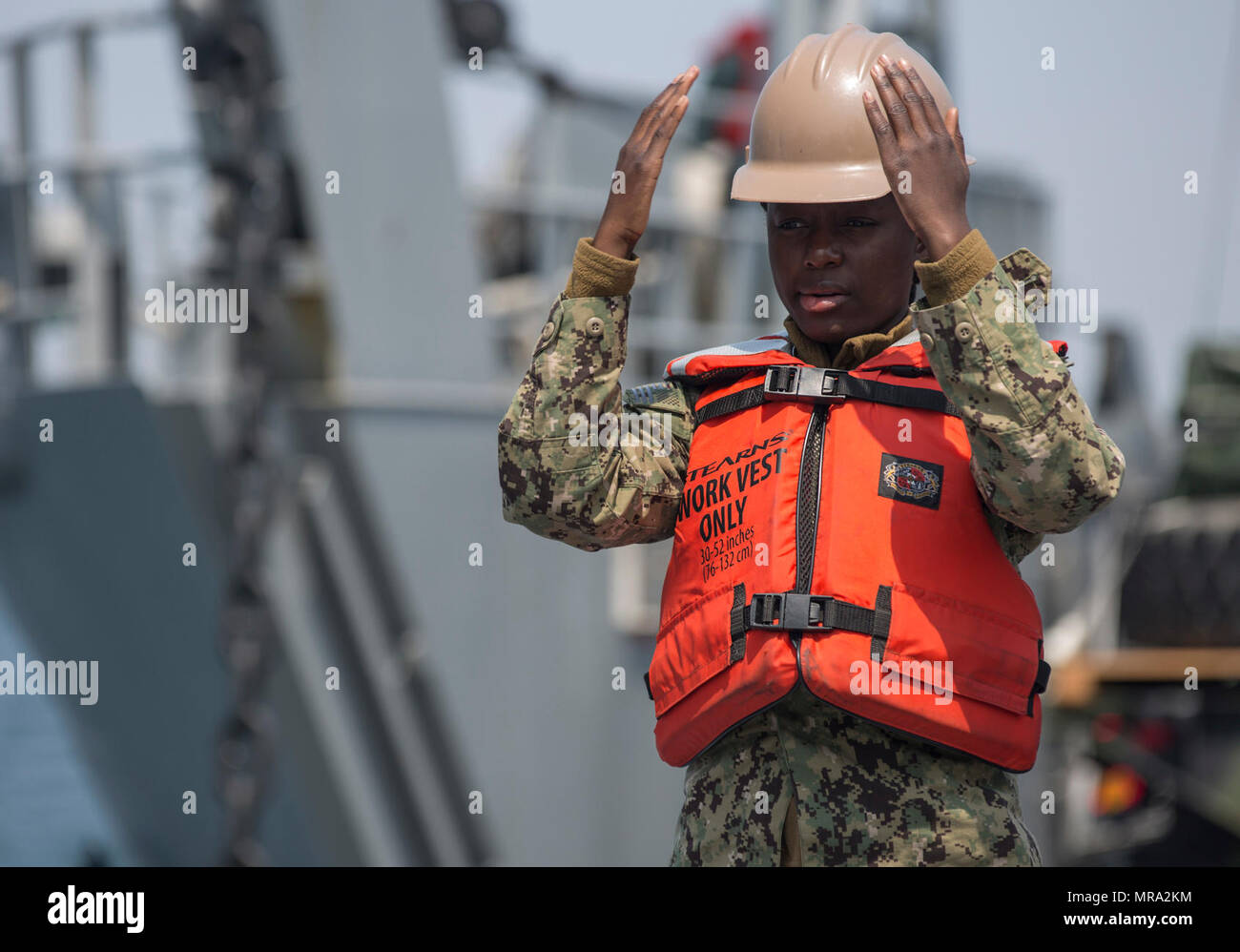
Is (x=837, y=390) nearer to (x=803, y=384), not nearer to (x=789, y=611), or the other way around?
(x=803, y=384)

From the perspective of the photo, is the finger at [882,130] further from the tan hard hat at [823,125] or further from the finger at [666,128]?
the finger at [666,128]

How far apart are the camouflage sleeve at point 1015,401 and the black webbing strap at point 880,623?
19 cm

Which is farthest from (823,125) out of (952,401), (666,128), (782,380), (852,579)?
(852,579)

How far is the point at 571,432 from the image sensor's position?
190cm

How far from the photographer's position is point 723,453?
199 cm

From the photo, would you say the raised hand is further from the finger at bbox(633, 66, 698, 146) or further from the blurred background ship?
the blurred background ship

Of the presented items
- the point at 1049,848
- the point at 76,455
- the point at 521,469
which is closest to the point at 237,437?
the point at 76,455

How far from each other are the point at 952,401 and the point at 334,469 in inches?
172

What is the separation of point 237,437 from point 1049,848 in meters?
5.78

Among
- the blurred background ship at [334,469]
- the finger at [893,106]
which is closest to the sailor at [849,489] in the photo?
the finger at [893,106]

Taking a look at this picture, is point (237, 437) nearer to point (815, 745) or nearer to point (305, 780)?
point (305, 780)

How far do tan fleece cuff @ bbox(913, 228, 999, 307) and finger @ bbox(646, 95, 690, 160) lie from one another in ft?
1.20

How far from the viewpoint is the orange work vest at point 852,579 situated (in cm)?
181

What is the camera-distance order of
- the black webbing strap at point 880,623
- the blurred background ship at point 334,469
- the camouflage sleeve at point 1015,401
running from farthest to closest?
the blurred background ship at point 334,469, the black webbing strap at point 880,623, the camouflage sleeve at point 1015,401
